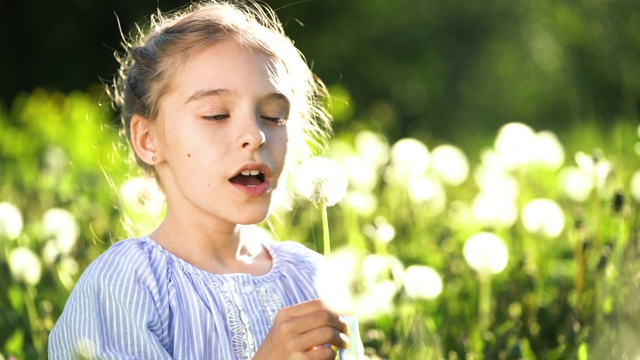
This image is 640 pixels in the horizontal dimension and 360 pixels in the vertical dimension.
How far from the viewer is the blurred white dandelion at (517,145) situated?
412 centimetres

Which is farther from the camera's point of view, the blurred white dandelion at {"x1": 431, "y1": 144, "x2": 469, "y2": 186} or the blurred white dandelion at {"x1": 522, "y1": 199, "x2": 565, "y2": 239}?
the blurred white dandelion at {"x1": 431, "y1": 144, "x2": 469, "y2": 186}

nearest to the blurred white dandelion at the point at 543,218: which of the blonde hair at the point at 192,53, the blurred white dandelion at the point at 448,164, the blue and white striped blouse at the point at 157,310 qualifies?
the blurred white dandelion at the point at 448,164

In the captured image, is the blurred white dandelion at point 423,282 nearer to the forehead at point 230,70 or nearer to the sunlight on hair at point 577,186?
the forehead at point 230,70

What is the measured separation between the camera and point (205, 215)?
2.28 metres

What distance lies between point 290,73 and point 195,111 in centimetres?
27

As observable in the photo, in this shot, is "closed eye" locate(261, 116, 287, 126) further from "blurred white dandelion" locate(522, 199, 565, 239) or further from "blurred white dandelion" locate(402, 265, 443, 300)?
"blurred white dandelion" locate(522, 199, 565, 239)

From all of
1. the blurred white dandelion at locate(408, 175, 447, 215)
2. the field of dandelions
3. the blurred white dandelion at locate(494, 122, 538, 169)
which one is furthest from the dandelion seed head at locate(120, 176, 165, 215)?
the blurred white dandelion at locate(494, 122, 538, 169)

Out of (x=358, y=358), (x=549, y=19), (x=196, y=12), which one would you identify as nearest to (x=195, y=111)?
(x=196, y=12)

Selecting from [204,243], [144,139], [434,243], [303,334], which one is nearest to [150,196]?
[144,139]

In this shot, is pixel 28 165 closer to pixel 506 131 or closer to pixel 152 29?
pixel 506 131

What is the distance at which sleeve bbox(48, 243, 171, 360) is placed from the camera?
207cm

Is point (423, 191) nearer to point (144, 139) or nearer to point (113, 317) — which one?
point (144, 139)

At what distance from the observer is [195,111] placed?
2.22 m

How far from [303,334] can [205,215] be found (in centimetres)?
42
